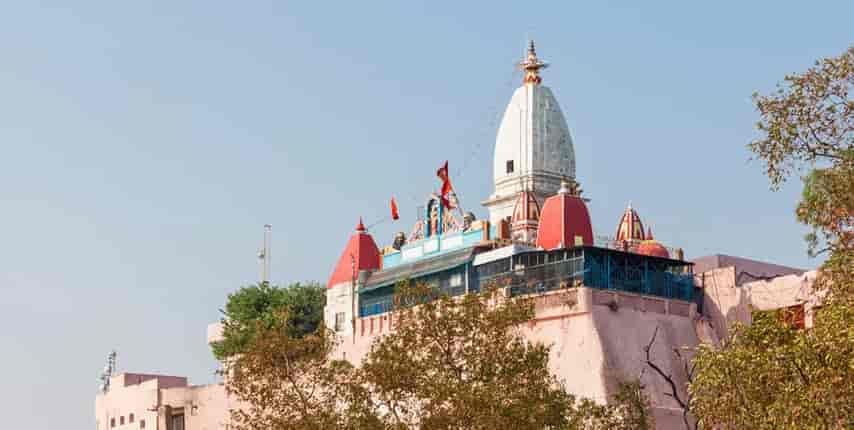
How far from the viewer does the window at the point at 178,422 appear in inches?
2440

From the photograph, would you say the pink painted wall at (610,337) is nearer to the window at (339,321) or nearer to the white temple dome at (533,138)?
the window at (339,321)

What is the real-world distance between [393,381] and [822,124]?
11886 mm

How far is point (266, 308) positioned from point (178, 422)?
583cm

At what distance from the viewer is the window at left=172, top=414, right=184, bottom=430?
62.0 metres

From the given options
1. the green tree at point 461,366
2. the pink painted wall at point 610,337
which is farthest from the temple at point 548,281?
the green tree at point 461,366

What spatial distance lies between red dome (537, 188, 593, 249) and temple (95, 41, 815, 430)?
47 mm

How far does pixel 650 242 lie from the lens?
5572 centimetres

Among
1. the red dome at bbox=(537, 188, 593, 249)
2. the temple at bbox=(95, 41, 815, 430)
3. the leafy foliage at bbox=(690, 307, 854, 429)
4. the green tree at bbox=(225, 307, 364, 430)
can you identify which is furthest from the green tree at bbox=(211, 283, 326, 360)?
the leafy foliage at bbox=(690, 307, 854, 429)

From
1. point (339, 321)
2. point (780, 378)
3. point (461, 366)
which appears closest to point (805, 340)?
point (780, 378)

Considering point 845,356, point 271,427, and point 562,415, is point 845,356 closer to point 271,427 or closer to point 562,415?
point 562,415

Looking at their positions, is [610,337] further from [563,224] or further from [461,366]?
[461,366]

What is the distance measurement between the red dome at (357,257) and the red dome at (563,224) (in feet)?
26.6

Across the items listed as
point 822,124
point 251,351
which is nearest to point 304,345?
point 251,351

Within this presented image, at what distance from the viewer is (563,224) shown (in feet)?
173
